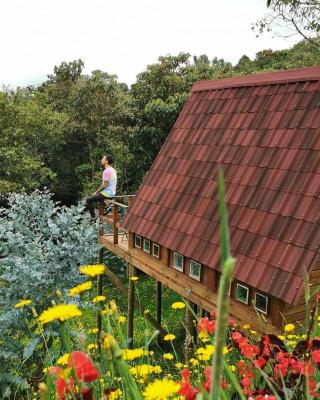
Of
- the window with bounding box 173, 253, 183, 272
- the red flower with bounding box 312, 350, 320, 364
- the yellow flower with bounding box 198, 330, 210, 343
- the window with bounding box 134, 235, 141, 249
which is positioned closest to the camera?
the red flower with bounding box 312, 350, 320, 364

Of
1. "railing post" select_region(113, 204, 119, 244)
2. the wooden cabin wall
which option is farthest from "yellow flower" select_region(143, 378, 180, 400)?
"railing post" select_region(113, 204, 119, 244)

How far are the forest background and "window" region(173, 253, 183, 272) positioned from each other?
41.6 ft

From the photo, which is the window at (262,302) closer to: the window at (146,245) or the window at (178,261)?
the window at (178,261)

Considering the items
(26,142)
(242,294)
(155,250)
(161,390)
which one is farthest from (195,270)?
(26,142)

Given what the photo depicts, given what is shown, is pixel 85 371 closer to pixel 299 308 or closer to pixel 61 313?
pixel 61 313

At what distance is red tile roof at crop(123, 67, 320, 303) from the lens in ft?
18.8

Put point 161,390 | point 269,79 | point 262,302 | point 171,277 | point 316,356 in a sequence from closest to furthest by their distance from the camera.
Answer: point 161,390 → point 316,356 → point 262,302 → point 269,79 → point 171,277

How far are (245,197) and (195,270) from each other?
177 cm

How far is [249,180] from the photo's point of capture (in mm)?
6930

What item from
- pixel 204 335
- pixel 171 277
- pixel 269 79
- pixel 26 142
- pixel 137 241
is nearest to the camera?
pixel 204 335

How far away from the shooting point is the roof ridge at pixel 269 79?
22.8ft

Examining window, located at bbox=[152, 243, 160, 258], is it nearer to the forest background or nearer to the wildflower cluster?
the wildflower cluster

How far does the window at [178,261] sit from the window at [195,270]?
0.37 metres

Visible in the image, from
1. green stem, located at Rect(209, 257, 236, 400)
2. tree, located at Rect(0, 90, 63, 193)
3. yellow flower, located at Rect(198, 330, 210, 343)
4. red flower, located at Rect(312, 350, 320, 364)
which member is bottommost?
tree, located at Rect(0, 90, 63, 193)
